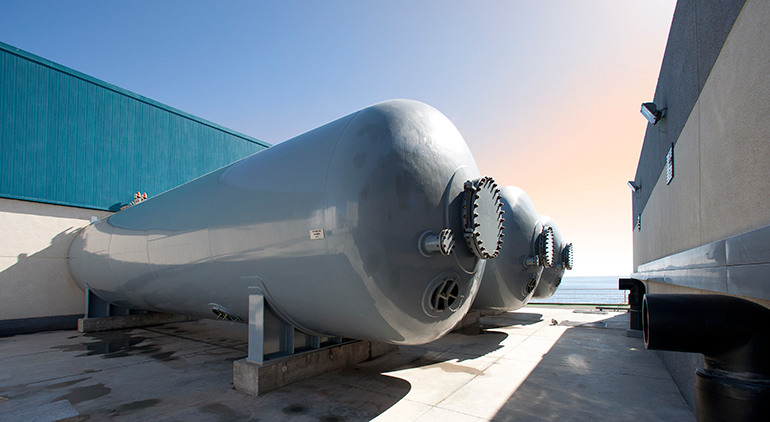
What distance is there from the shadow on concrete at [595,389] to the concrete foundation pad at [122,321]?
9652mm

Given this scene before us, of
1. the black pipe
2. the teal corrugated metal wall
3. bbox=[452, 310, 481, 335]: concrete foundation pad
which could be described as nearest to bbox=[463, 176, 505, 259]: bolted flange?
the black pipe

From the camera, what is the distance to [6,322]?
9523 millimetres

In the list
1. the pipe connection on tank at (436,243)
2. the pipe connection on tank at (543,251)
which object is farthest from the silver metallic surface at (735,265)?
the pipe connection on tank at (543,251)

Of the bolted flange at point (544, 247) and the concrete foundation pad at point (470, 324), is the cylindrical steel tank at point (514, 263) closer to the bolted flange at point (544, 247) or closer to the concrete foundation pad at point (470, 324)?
the bolted flange at point (544, 247)

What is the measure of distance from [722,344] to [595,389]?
10.2ft

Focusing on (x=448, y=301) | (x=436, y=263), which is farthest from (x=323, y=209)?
(x=448, y=301)

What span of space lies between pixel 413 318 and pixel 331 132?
2160mm

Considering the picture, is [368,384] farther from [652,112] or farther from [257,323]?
[652,112]

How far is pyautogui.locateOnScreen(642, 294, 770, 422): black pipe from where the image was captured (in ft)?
7.05

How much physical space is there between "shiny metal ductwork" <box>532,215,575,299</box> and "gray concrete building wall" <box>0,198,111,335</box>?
12.3 m

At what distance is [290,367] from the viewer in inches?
195

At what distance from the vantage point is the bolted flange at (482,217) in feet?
13.2

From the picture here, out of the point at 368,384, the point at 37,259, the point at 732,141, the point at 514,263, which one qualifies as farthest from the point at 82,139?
the point at 732,141

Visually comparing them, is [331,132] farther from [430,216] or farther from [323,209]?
[430,216]
